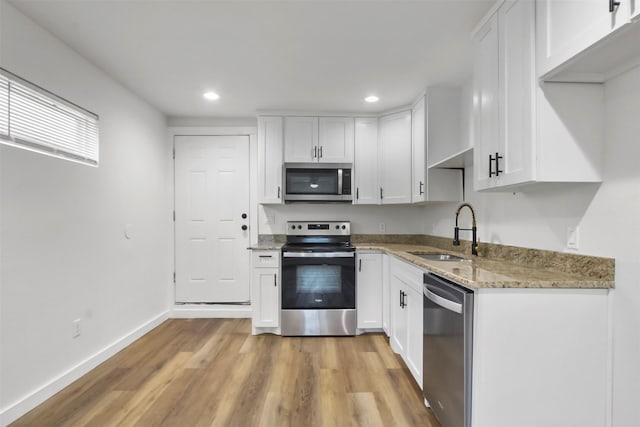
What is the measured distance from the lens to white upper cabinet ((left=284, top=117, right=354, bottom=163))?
11.5ft

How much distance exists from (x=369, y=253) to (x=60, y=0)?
→ 2942 millimetres

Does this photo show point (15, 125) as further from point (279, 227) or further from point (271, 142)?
point (279, 227)

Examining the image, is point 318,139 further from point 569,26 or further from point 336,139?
point 569,26

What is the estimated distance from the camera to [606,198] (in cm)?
142

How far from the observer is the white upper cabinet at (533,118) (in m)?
1.42

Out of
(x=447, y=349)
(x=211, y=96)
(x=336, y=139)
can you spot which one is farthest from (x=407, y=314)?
(x=211, y=96)

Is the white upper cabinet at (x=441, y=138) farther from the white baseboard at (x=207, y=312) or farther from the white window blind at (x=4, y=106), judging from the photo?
the white window blind at (x=4, y=106)

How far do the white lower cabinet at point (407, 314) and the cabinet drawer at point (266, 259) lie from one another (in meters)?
1.15

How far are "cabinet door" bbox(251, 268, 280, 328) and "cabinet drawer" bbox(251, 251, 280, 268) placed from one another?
1.6 inches

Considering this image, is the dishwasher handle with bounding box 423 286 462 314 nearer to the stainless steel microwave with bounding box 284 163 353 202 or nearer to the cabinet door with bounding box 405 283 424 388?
the cabinet door with bounding box 405 283 424 388

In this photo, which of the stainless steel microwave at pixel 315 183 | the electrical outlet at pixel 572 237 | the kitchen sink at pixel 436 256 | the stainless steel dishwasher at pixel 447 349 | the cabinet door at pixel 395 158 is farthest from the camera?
the stainless steel microwave at pixel 315 183

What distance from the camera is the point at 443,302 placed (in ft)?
5.30

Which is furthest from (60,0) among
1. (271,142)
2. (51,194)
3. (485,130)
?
(485,130)

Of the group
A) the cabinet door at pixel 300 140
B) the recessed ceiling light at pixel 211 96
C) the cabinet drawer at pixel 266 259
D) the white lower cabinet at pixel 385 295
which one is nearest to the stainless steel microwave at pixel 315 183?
the cabinet door at pixel 300 140
